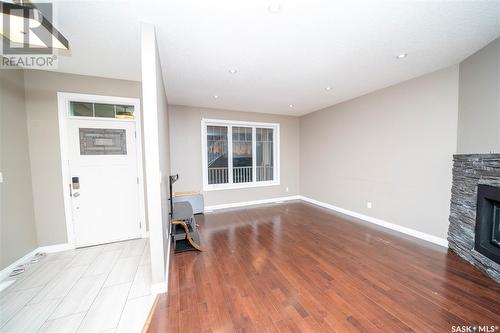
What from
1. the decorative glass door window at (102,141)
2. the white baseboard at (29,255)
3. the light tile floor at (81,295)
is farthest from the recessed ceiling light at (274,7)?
the white baseboard at (29,255)

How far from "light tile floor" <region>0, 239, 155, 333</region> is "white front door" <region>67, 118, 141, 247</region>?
0.41 metres

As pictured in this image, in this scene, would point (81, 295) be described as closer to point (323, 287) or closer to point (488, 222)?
point (323, 287)

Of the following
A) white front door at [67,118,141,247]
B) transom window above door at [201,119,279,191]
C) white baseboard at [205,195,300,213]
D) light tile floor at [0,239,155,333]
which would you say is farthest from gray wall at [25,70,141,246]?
white baseboard at [205,195,300,213]

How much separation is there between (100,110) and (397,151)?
503 cm

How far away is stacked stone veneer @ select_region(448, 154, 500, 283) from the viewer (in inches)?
80.9

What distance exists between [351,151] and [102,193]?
4.84 metres

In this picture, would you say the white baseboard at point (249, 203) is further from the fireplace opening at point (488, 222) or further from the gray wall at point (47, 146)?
the fireplace opening at point (488, 222)

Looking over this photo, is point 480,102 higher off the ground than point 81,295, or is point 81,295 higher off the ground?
point 480,102

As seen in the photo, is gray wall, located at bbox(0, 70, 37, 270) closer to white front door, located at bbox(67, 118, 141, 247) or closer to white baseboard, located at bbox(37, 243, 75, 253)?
white baseboard, located at bbox(37, 243, 75, 253)

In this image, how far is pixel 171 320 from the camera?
158cm

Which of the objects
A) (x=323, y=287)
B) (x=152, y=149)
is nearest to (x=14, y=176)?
(x=152, y=149)

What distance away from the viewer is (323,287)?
1.96 metres

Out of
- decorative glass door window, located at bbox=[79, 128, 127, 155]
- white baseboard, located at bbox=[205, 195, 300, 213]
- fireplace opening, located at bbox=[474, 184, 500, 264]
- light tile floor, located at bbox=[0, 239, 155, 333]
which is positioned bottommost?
light tile floor, located at bbox=[0, 239, 155, 333]

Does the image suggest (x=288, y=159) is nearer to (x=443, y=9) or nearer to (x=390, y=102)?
(x=390, y=102)
